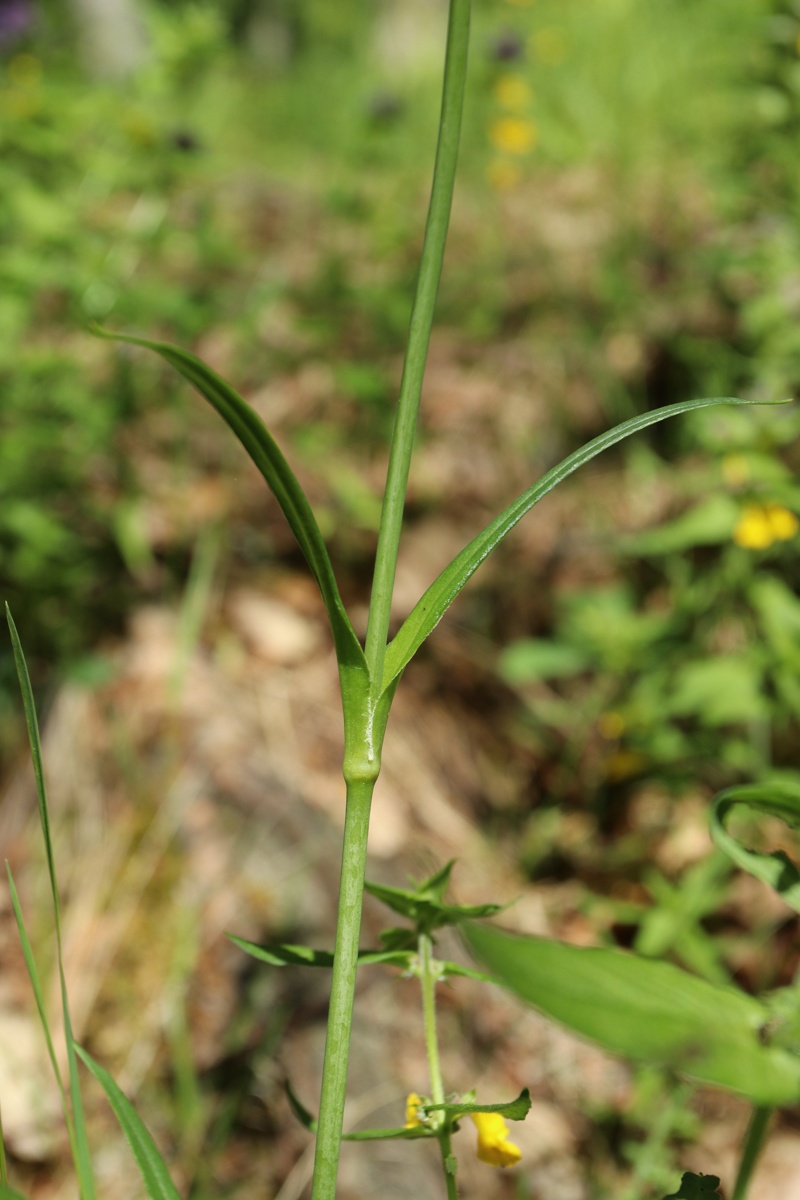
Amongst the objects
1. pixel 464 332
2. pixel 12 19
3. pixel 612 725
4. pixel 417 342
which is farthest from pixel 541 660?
pixel 12 19

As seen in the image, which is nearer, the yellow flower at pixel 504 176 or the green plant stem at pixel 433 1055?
the green plant stem at pixel 433 1055

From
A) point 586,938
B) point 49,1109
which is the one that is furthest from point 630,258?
point 49,1109

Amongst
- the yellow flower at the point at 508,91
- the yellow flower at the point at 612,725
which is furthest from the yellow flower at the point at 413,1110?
the yellow flower at the point at 508,91

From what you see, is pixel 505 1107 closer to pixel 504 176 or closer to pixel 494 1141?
pixel 494 1141

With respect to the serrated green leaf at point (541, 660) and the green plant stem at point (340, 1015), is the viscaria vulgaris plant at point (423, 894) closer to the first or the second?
the green plant stem at point (340, 1015)

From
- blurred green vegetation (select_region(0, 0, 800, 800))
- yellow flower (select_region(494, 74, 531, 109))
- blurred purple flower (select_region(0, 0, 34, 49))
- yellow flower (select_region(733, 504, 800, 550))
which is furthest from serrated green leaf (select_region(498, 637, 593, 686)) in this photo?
yellow flower (select_region(494, 74, 531, 109))

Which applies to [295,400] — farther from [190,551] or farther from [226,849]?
[226,849]

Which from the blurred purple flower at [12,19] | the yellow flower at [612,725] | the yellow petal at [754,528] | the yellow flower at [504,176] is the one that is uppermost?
the yellow flower at [504,176]
